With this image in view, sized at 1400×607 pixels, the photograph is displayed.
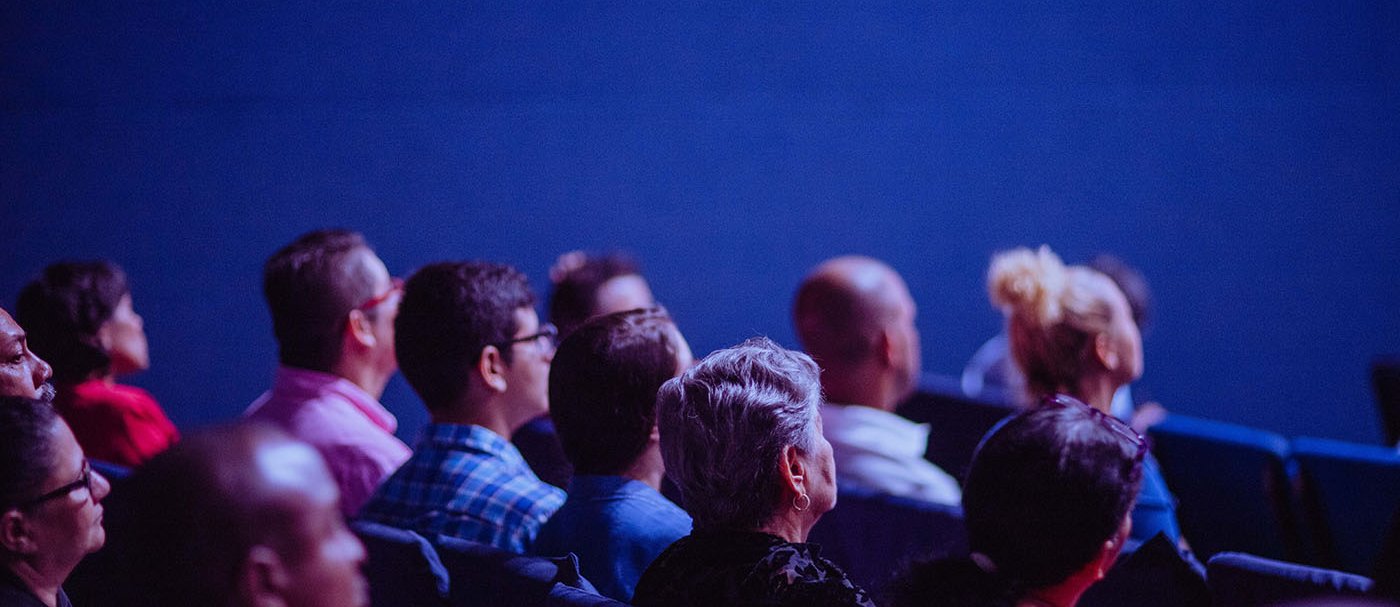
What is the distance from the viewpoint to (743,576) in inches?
66.6

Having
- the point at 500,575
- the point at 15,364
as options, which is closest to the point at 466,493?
the point at 500,575

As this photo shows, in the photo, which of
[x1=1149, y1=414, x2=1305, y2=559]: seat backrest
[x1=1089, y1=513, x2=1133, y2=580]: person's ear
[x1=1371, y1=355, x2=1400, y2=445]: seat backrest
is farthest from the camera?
[x1=1371, y1=355, x2=1400, y2=445]: seat backrest

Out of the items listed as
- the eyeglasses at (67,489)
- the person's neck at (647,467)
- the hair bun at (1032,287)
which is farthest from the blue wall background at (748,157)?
the eyeglasses at (67,489)

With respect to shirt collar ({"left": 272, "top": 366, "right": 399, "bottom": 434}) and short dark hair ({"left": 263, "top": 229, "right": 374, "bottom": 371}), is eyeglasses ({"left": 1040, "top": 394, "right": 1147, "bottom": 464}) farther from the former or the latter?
short dark hair ({"left": 263, "top": 229, "right": 374, "bottom": 371})

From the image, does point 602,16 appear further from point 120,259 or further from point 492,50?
point 120,259

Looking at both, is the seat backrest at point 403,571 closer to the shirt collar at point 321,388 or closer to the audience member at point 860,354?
the shirt collar at point 321,388

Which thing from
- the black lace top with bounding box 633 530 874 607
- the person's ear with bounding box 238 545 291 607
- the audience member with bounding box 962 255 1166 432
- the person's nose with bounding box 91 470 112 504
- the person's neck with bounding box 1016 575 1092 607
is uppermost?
the person's ear with bounding box 238 545 291 607

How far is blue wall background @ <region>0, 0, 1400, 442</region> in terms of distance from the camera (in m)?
4.96

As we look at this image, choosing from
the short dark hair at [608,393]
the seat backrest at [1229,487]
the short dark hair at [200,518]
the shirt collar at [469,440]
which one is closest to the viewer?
the short dark hair at [200,518]

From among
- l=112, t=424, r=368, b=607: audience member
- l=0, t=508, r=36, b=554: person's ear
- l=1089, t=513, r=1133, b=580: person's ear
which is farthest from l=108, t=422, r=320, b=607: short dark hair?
l=1089, t=513, r=1133, b=580: person's ear

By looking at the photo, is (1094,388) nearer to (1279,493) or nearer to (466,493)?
(1279,493)

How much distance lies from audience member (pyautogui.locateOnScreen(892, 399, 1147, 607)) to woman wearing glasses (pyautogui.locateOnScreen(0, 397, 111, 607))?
3.88ft

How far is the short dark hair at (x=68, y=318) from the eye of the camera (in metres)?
3.33

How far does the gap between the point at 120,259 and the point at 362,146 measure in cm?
106
